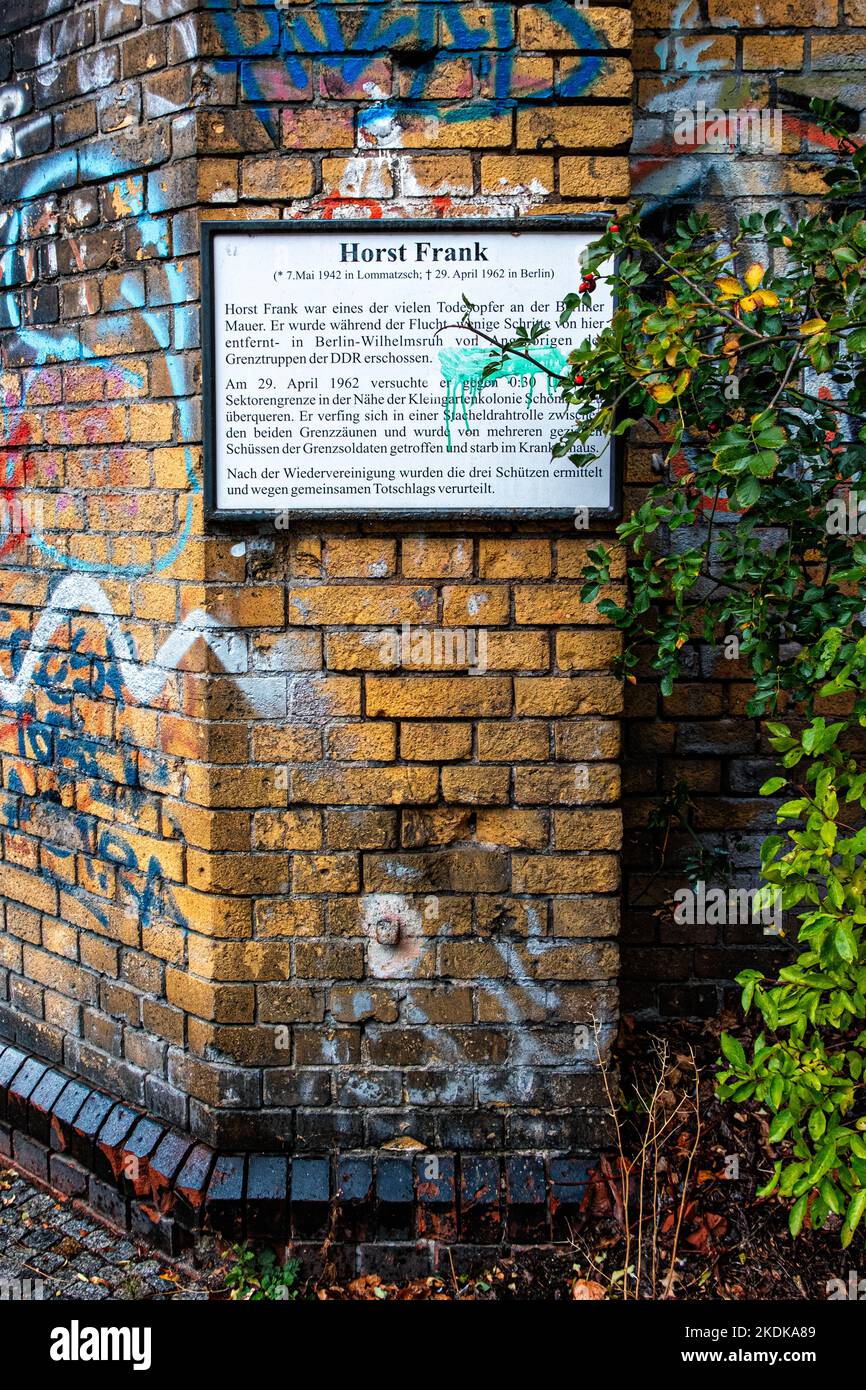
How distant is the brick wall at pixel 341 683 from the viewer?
2711 millimetres

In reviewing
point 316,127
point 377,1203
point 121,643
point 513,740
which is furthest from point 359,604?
point 377,1203

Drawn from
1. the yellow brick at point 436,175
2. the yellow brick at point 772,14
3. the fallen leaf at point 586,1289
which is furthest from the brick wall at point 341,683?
the yellow brick at point 772,14

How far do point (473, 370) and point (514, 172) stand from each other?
0.46m

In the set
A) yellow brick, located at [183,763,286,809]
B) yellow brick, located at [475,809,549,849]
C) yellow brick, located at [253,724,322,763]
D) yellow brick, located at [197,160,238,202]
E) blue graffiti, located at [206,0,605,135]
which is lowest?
yellow brick, located at [475,809,549,849]

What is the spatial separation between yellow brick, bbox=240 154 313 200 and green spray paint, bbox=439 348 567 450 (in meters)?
0.51

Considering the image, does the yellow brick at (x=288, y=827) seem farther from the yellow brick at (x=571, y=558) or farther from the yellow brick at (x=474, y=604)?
the yellow brick at (x=571, y=558)

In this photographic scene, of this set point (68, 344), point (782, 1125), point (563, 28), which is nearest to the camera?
point (782, 1125)

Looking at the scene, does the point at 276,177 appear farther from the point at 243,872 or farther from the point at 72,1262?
the point at 72,1262

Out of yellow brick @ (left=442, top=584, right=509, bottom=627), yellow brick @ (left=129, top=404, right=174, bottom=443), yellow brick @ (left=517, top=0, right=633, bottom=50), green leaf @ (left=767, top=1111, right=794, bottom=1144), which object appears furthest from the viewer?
yellow brick @ (left=129, top=404, right=174, bottom=443)

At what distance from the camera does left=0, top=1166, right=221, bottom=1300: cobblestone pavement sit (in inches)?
112

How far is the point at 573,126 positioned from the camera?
2.71 metres

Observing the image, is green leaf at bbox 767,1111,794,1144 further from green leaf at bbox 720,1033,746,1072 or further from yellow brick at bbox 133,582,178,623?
yellow brick at bbox 133,582,178,623

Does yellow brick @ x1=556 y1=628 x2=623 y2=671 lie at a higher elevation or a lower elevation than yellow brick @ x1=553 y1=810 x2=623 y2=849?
higher

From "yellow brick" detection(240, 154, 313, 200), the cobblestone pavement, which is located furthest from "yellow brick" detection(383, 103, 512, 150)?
the cobblestone pavement
